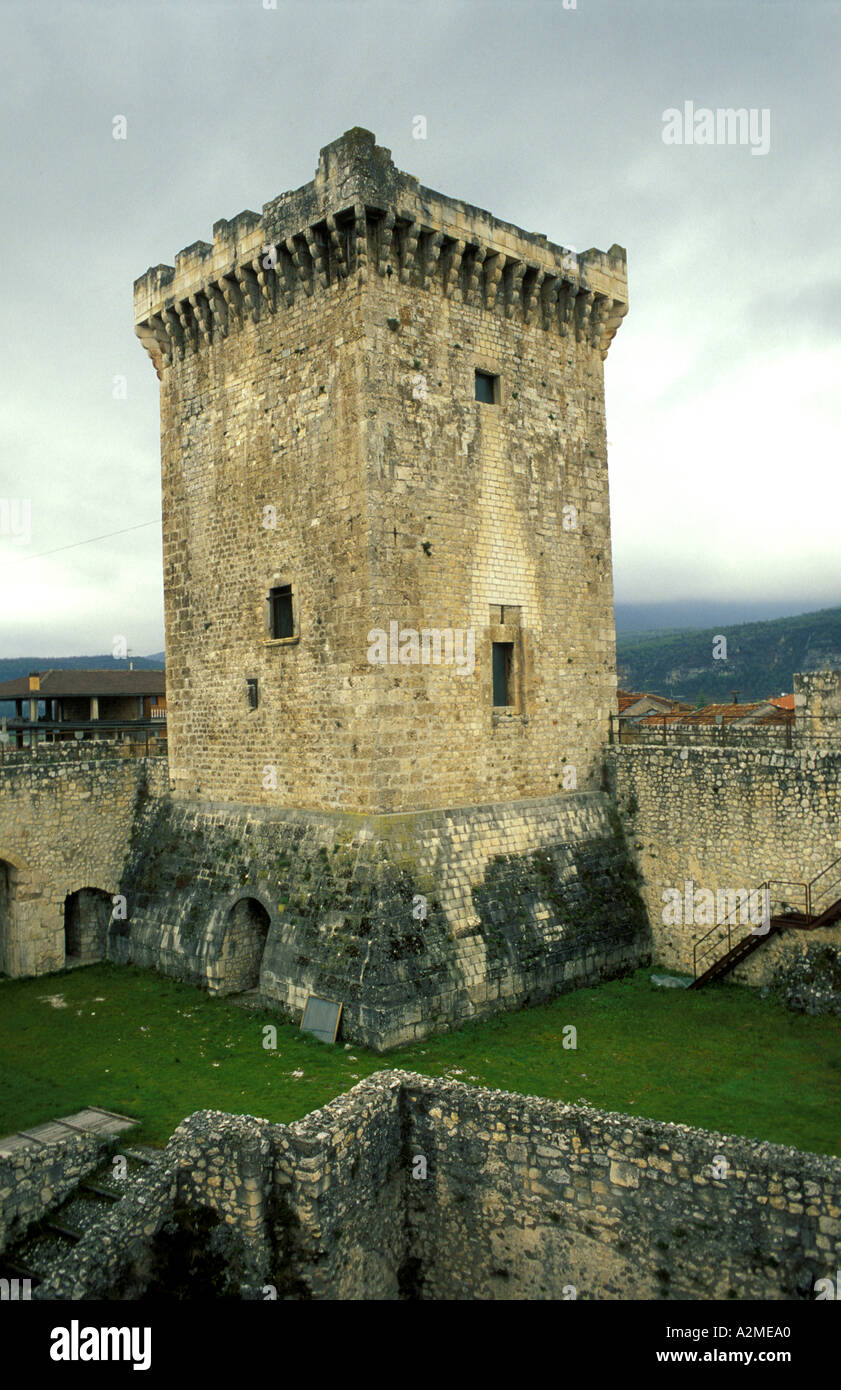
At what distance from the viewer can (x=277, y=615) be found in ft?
57.4

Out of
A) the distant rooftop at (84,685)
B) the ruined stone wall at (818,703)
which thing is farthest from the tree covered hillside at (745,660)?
the ruined stone wall at (818,703)

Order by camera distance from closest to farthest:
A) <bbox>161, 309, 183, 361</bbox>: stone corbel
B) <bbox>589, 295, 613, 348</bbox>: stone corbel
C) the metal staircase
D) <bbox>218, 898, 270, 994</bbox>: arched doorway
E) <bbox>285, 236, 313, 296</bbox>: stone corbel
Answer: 1. the metal staircase
2. <bbox>285, 236, 313, 296</bbox>: stone corbel
3. <bbox>218, 898, 270, 994</bbox>: arched doorway
4. <bbox>161, 309, 183, 361</bbox>: stone corbel
5. <bbox>589, 295, 613, 348</bbox>: stone corbel

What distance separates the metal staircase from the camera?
1528 cm

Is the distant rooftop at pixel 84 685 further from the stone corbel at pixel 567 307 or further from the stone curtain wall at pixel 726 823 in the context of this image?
the stone curtain wall at pixel 726 823

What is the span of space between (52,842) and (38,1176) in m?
9.54

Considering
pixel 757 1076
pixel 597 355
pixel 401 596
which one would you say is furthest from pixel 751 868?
pixel 597 355

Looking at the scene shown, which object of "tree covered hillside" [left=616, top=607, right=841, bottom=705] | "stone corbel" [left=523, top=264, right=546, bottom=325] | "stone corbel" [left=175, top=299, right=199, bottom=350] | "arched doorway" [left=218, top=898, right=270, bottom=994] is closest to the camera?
"arched doorway" [left=218, top=898, right=270, bottom=994]

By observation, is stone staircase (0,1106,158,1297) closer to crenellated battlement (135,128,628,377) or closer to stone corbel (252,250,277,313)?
crenellated battlement (135,128,628,377)

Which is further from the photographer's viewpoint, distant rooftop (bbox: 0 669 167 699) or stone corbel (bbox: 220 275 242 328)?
distant rooftop (bbox: 0 669 167 699)

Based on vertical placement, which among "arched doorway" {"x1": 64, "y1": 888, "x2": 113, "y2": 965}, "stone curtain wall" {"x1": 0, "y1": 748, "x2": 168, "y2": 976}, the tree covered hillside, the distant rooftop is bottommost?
"arched doorway" {"x1": 64, "y1": 888, "x2": 113, "y2": 965}

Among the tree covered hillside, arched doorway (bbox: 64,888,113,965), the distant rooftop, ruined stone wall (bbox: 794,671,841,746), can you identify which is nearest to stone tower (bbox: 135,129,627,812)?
arched doorway (bbox: 64,888,113,965)

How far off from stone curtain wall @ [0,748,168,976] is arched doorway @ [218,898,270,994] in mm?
4260

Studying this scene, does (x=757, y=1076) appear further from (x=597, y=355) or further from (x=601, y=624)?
(x=597, y=355)

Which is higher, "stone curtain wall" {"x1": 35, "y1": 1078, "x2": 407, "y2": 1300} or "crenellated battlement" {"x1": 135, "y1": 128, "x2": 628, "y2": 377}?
"crenellated battlement" {"x1": 135, "y1": 128, "x2": 628, "y2": 377}
